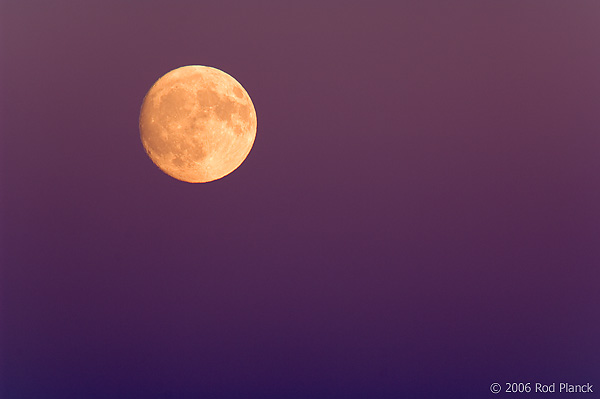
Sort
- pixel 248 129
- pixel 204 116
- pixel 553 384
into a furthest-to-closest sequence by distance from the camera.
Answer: pixel 553 384, pixel 248 129, pixel 204 116

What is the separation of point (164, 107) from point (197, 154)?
64cm

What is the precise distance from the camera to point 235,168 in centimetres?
570

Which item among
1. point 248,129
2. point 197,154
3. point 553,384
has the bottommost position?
point 553,384

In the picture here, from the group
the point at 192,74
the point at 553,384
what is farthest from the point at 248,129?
the point at 553,384

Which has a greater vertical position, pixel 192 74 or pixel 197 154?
pixel 192 74

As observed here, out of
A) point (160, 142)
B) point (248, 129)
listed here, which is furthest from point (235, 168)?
point (160, 142)

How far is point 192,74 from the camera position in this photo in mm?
5348

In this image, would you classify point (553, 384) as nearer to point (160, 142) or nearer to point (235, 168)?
point (235, 168)

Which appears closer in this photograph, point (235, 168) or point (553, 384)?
point (235, 168)

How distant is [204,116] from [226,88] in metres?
0.55

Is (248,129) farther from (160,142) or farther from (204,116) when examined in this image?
(160,142)

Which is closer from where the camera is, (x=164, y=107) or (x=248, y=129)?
(x=164, y=107)

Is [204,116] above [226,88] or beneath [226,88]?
beneath

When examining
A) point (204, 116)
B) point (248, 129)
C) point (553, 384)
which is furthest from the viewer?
point (553, 384)
